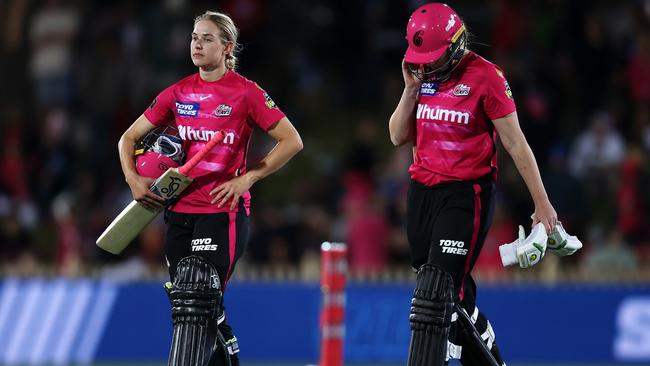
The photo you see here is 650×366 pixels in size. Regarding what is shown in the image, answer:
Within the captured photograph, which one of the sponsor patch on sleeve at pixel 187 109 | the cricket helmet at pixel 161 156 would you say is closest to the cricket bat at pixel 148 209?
the cricket helmet at pixel 161 156

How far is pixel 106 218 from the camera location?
16.5 metres

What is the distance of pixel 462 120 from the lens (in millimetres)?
8125

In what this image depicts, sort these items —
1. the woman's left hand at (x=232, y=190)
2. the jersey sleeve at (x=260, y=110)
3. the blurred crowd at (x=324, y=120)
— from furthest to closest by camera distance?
the blurred crowd at (x=324, y=120) < the jersey sleeve at (x=260, y=110) < the woman's left hand at (x=232, y=190)

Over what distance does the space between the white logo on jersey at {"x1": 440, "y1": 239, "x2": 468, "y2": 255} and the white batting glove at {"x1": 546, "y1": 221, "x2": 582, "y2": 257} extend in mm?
496

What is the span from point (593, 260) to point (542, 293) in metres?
0.77

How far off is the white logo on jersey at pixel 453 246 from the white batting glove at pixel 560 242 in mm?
496

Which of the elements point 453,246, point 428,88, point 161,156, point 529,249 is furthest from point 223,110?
point 529,249

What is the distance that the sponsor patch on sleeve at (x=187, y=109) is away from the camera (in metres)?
8.42

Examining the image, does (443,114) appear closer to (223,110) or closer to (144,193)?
(223,110)

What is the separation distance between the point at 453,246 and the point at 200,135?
1663 millimetres

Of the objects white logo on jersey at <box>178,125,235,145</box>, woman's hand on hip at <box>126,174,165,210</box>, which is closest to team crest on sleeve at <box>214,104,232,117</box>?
white logo on jersey at <box>178,125,235,145</box>

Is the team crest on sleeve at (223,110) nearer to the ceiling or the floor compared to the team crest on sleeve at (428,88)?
nearer to the floor

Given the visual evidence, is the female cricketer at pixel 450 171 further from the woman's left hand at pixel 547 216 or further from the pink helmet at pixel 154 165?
the pink helmet at pixel 154 165

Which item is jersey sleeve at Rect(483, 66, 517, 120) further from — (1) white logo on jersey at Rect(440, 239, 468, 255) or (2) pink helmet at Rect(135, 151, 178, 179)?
(2) pink helmet at Rect(135, 151, 178, 179)
